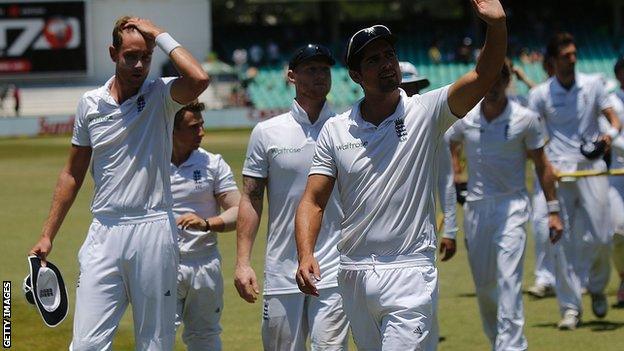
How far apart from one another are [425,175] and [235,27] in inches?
2398

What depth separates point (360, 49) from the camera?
6824 mm

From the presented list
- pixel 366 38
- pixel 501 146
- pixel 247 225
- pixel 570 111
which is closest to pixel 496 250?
pixel 501 146

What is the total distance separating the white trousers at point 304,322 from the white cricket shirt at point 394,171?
133cm

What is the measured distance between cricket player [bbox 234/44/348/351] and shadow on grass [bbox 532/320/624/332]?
4347 millimetres

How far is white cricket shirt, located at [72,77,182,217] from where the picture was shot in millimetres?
7785

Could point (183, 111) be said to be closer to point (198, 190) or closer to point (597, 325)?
point (198, 190)

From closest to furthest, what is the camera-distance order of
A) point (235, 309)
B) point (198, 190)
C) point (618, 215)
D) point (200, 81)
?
point (200, 81) → point (198, 190) → point (235, 309) → point (618, 215)

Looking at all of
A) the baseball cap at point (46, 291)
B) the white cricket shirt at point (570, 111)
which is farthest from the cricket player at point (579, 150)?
the baseball cap at point (46, 291)

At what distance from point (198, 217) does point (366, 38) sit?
273cm

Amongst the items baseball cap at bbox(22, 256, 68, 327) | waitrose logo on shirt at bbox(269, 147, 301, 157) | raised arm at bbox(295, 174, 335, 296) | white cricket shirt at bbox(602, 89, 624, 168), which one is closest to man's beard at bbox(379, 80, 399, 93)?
raised arm at bbox(295, 174, 335, 296)

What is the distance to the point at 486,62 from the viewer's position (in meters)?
6.51

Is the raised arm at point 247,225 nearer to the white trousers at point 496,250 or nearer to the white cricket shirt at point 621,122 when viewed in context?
the white trousers at point 496,250

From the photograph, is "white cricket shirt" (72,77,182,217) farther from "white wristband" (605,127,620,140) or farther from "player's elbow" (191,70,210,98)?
"white wristband" (605,127,620,140)

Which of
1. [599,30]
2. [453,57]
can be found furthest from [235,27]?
[599,30]
